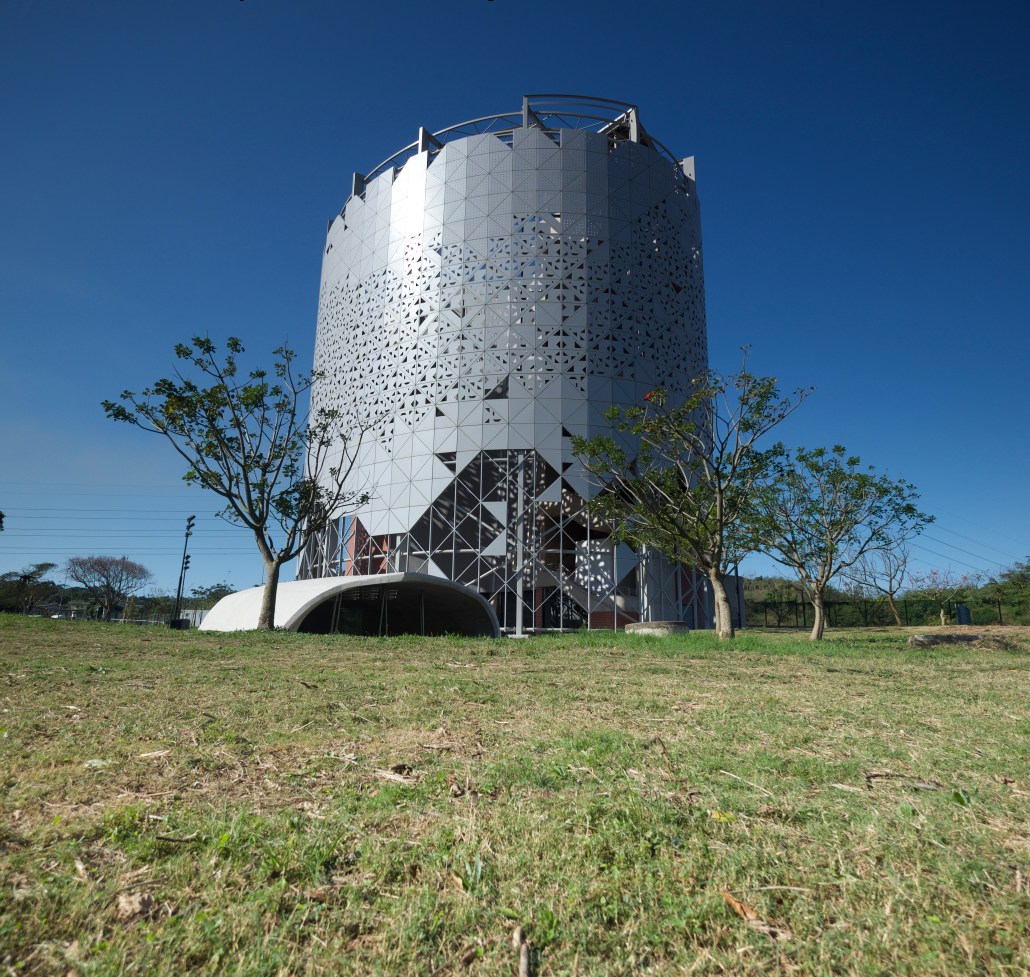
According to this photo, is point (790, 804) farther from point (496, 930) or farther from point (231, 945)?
point (231, 945)

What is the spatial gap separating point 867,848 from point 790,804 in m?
0.45

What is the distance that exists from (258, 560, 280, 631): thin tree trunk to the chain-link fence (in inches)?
1300

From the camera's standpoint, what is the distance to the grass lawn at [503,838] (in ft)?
5.21

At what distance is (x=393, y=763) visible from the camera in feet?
10.2

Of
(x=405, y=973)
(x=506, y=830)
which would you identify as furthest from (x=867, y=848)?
(x=405, y=973)

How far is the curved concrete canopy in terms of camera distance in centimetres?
1780

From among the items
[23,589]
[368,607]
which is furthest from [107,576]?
[368,607]

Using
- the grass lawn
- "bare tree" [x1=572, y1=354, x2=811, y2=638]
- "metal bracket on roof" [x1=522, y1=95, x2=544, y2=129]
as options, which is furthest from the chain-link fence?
the grass lawn

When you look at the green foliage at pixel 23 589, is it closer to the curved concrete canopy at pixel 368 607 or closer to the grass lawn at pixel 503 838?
the curved concrete canopy at pixel 368 607

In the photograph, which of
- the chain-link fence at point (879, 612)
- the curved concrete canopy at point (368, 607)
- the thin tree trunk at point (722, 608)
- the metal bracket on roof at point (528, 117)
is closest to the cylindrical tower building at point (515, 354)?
the metal bracket on roof at point (528, 117)

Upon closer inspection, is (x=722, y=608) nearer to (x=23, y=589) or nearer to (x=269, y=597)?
(x=269, y=597)

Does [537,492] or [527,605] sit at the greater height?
[537,492]

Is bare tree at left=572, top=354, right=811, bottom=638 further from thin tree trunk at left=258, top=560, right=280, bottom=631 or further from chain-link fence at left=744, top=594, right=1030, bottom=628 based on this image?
chain-link fence at left=744, top=594, right=1030, bottom=628

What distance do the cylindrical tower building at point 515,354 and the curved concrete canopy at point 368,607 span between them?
239cm
